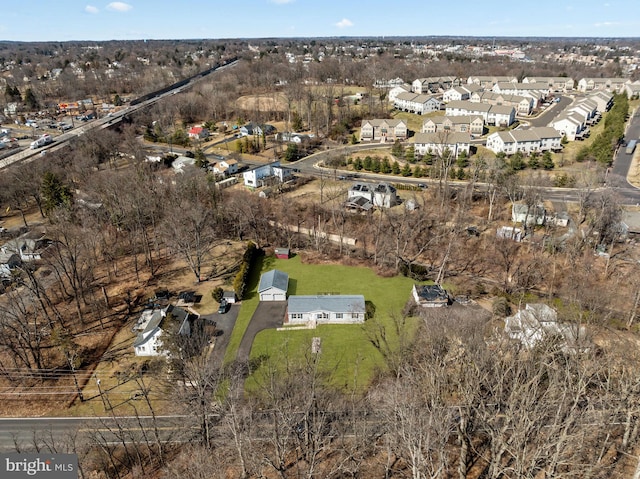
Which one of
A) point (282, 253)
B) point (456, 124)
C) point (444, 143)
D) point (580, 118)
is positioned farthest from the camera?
point (456, 124)

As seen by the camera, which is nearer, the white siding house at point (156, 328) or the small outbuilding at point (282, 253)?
the white siding house at point (156, 328)

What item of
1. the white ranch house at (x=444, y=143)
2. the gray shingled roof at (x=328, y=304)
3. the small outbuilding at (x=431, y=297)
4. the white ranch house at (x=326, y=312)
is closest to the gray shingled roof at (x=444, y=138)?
the white ranch house at (x=444, y=143)

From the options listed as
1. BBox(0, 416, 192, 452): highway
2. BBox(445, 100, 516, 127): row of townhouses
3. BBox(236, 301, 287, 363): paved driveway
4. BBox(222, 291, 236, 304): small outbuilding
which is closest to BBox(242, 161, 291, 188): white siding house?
BBox(222, 291, 236, 304): small outbuilding

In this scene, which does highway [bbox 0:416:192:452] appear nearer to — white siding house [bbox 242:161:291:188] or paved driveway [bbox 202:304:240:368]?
paved driveway [bbox 202:304:240:368]

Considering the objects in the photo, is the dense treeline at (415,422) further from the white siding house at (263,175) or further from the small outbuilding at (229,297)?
the white siding house at (263,175)

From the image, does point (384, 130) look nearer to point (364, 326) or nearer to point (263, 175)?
point (263, 175)

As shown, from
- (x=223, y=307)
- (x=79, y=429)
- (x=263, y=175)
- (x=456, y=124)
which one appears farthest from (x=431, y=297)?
(x=456, y=124)
